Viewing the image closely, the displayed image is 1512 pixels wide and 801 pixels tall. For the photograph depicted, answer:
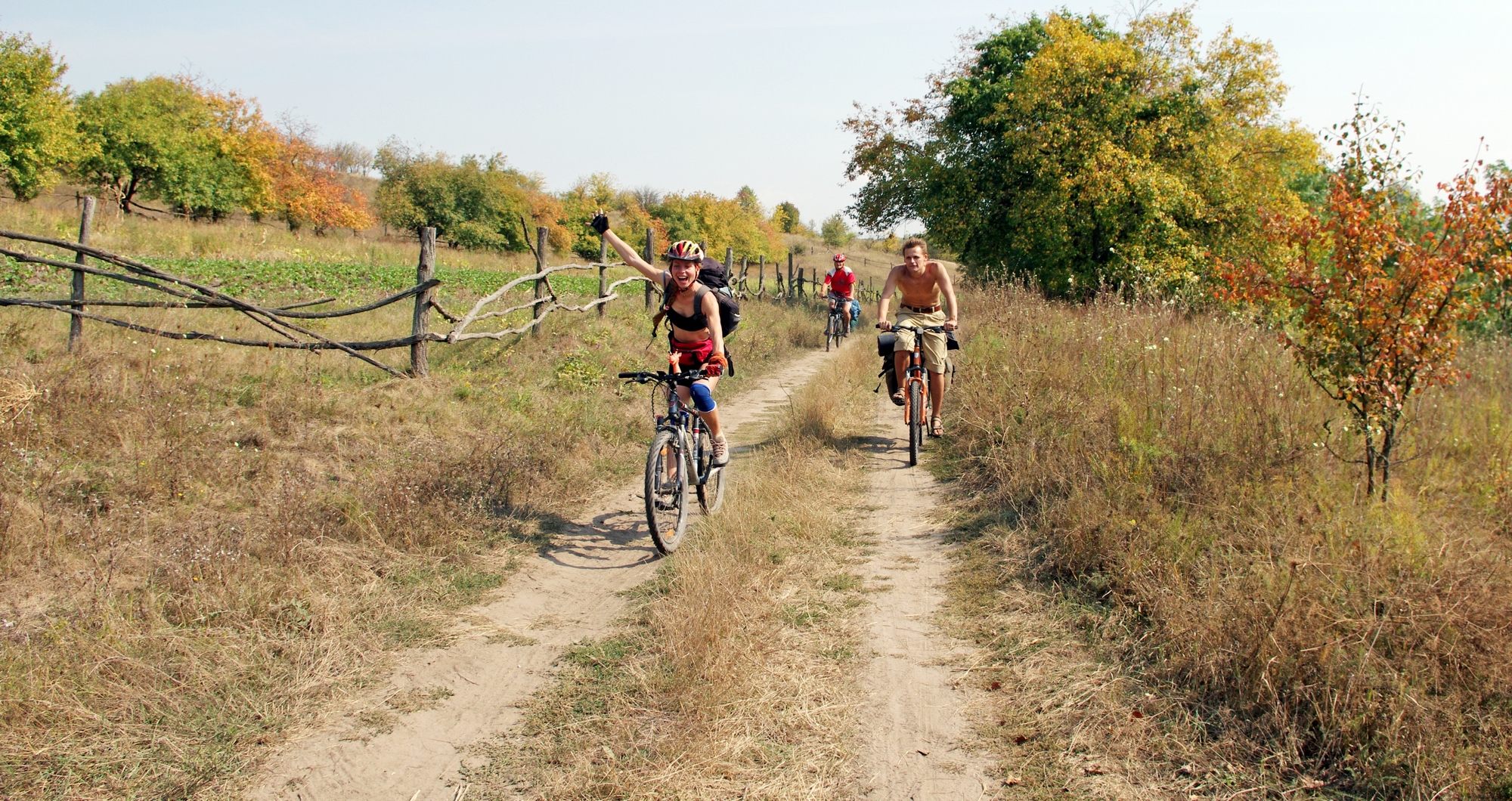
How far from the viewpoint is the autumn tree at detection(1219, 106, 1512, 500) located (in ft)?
14.1

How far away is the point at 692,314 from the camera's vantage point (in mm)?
5672

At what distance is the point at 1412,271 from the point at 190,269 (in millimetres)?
18869

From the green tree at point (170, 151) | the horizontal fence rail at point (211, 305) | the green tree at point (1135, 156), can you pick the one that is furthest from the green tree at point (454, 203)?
the horizontal fence rail at point (211, 305)

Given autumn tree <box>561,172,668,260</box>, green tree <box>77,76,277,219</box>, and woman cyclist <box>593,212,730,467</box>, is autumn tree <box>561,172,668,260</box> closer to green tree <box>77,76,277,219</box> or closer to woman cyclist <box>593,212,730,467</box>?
green tree <box>77,76,277,219</box>

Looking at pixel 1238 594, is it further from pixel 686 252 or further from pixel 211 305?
pixel 211 305

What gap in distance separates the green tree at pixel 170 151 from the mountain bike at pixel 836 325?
33.5 meters

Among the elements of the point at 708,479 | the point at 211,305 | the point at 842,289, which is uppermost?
the point at 842,289

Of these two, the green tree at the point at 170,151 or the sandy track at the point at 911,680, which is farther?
the green tree at the point at 170,151

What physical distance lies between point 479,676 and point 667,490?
1.82 metres

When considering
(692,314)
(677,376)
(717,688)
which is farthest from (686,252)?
(717,688)

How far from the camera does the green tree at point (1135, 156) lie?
1869 cm

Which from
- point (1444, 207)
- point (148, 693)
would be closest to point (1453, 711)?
point (1444, 207)

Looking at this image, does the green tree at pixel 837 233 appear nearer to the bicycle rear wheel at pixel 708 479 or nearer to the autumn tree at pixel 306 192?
the autumn tree at pixel 306 192

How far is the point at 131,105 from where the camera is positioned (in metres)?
40.9
